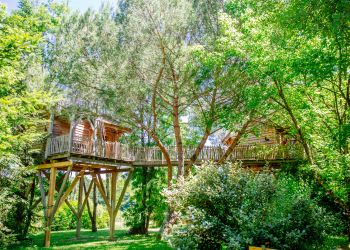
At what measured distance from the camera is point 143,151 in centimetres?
1691

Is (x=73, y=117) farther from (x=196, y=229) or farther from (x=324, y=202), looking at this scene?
(x=324, y=202)

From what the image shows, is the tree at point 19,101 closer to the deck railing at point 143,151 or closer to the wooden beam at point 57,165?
the wooden beam at point 57,165

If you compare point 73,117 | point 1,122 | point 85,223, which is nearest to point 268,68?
point 1,122

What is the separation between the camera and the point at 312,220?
6.41 meters

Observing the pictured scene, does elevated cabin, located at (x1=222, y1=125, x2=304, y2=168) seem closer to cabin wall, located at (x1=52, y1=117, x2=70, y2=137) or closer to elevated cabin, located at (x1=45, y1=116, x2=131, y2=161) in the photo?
elevated cabin, located at (x1=45, y1=116, x2=131, y2=161)

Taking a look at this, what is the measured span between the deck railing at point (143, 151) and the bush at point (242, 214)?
7424mm

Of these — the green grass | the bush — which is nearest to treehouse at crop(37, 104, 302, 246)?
the green grass

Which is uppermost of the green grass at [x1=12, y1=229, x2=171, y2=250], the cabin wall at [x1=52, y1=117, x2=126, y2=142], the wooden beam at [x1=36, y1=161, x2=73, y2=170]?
the cabin wall at [x1=52, y1=117, x2=126, y2=142]

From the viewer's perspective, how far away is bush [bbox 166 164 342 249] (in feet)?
20.2

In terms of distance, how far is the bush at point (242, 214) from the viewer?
617cm

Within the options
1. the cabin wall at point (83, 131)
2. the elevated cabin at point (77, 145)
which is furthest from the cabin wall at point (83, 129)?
the elevated cabin at point (77, 145)

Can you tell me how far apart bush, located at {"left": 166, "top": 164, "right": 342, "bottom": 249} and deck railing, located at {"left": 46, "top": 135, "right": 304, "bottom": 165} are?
7.42m

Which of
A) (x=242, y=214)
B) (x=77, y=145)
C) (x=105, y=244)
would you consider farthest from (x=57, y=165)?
(x=242, y=214)

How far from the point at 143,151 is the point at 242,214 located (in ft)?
36.0
